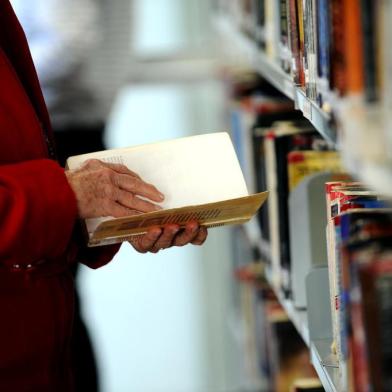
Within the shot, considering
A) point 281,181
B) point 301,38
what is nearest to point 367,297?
point 301,38

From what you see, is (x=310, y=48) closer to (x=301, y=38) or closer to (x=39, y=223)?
(x=301, y=38)

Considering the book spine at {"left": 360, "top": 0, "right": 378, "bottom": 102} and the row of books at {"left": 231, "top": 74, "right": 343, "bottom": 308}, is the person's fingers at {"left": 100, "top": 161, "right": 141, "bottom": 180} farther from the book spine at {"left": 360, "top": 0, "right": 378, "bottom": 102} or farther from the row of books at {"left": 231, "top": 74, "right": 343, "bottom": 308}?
the book spine at {"left": 360, "top": 0, "right": 378, "bottom": 102}

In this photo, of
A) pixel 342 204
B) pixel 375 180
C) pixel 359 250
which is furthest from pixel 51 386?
pixel 375 180

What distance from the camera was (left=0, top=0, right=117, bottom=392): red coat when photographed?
4.85ft

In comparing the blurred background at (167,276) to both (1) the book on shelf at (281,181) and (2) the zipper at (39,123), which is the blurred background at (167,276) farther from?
(2) the zipper at (39,123)

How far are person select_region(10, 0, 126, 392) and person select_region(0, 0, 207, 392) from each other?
1467mm

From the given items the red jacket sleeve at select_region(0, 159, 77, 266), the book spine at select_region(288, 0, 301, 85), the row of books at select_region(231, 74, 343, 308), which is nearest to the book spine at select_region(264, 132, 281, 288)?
the row of books at select_region(231, 74, 343, 308)

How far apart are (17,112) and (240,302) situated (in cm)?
222

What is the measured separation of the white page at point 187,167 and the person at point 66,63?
5.28 feet

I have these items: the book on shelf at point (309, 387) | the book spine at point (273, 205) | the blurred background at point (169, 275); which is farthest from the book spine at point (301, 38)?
the blurred background at point (169, 275)

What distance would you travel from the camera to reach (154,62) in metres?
4.40

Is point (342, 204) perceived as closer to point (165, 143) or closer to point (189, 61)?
point (165, 143)

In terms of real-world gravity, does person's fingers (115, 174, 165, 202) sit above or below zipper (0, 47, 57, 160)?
below

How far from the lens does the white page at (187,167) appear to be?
163cm
